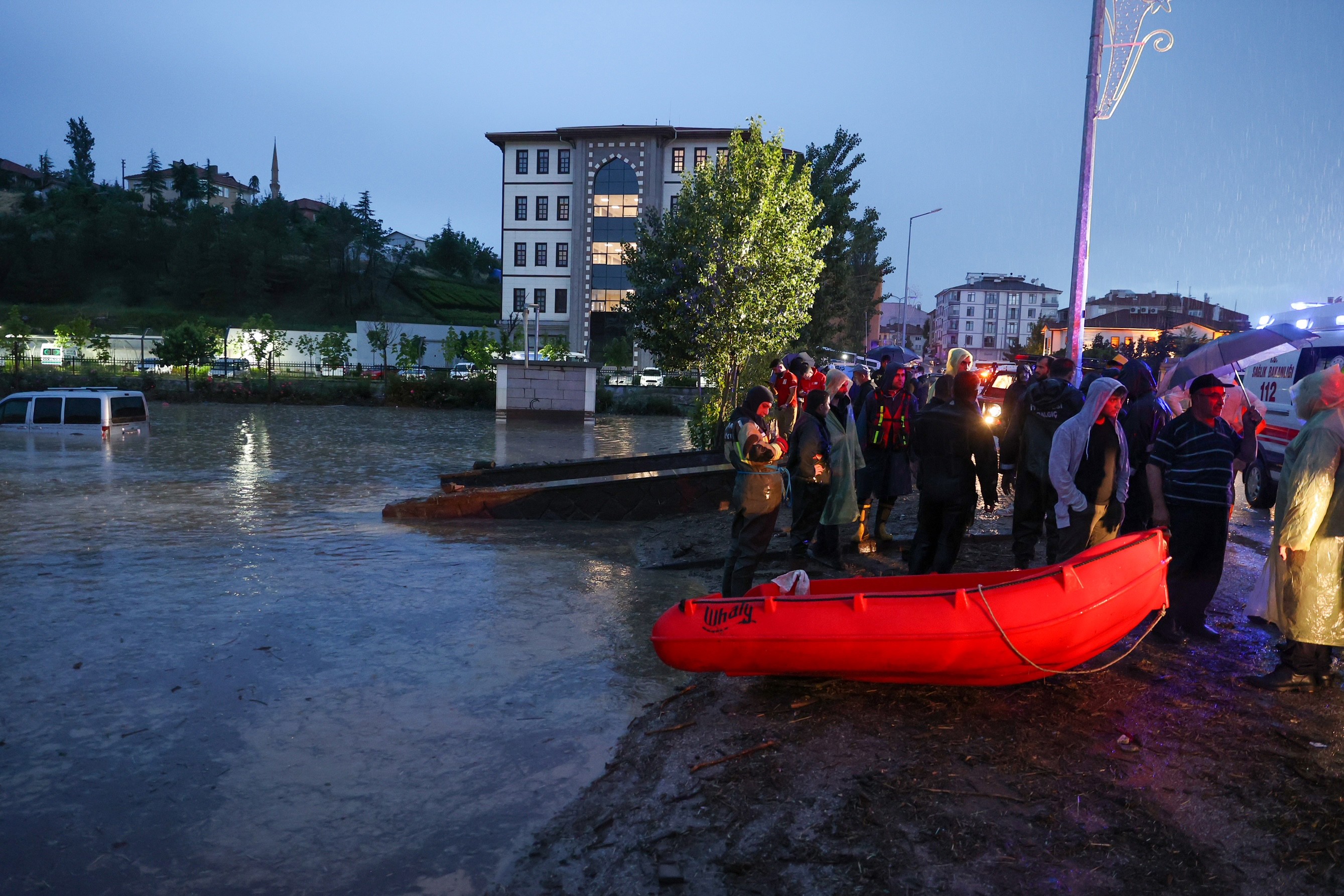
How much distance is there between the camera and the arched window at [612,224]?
194 ft

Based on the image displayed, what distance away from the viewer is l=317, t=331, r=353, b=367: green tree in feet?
169

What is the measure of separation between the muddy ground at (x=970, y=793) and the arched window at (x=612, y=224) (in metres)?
54.7

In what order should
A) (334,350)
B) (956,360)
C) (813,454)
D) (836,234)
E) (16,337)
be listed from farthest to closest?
(334,350), (16,337), (836,234), (956,360), (813,454)

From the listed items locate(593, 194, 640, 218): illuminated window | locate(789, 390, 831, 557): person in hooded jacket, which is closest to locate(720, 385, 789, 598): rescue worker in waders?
locate(789, 390, 831, 557): person in hooded jacket

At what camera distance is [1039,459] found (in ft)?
23.7

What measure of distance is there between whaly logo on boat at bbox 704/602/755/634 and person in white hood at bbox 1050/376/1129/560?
2723mm

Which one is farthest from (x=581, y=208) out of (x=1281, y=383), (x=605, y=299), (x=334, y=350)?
(x=1281, y=383)

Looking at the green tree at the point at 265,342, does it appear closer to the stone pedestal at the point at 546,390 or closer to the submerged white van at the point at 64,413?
the stone pedestal at the point at 546,390

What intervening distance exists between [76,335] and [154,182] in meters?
66.4

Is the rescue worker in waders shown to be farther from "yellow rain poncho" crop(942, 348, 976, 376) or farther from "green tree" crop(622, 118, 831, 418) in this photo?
"green tree" crop(622, 118, 831, 418)

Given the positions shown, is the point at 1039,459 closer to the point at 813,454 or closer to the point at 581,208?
the point at 813,454

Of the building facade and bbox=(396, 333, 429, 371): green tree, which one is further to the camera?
the building facade

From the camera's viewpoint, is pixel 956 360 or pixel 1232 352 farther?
pixel 1232 352

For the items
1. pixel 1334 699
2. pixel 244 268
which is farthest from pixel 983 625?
pixel 244 268
